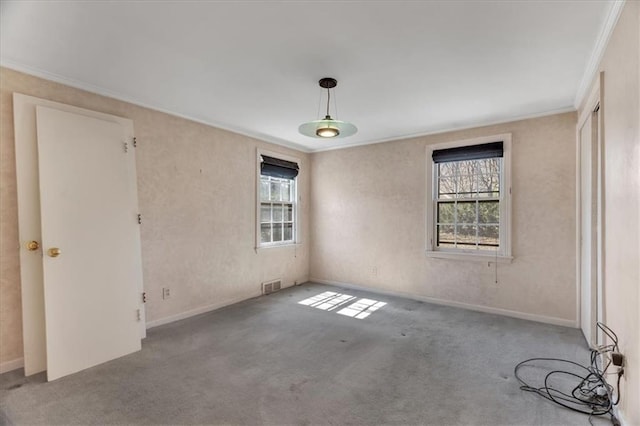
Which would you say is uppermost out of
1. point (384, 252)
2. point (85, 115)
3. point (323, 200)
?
point (85, 115)

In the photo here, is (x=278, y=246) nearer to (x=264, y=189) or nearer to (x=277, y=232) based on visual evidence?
(x=277, y=232)

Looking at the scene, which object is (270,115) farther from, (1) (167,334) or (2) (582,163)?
(2) (582,163)

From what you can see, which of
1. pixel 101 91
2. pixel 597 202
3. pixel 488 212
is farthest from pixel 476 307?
pixel 101 91

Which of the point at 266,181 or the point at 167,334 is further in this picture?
the point at 266,181

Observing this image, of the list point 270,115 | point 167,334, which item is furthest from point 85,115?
point 167,334

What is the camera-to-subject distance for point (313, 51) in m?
2.40

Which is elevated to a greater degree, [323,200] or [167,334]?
A: [323,200]

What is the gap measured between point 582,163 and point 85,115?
16.4 ft

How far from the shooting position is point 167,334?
3.39 metres

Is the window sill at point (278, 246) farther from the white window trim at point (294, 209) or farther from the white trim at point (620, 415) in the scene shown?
the white trim at point (620, 415)

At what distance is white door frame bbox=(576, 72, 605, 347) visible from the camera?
90.8 inches

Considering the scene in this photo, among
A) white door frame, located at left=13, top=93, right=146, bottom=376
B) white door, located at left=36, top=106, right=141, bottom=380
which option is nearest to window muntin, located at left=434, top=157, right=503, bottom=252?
white door, located at left=36, top=106, right=141, bottom=380

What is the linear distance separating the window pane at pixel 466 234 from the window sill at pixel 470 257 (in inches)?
7.3

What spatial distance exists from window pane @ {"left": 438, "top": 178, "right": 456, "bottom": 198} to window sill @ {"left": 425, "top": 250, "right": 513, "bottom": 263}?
823 millimetres
